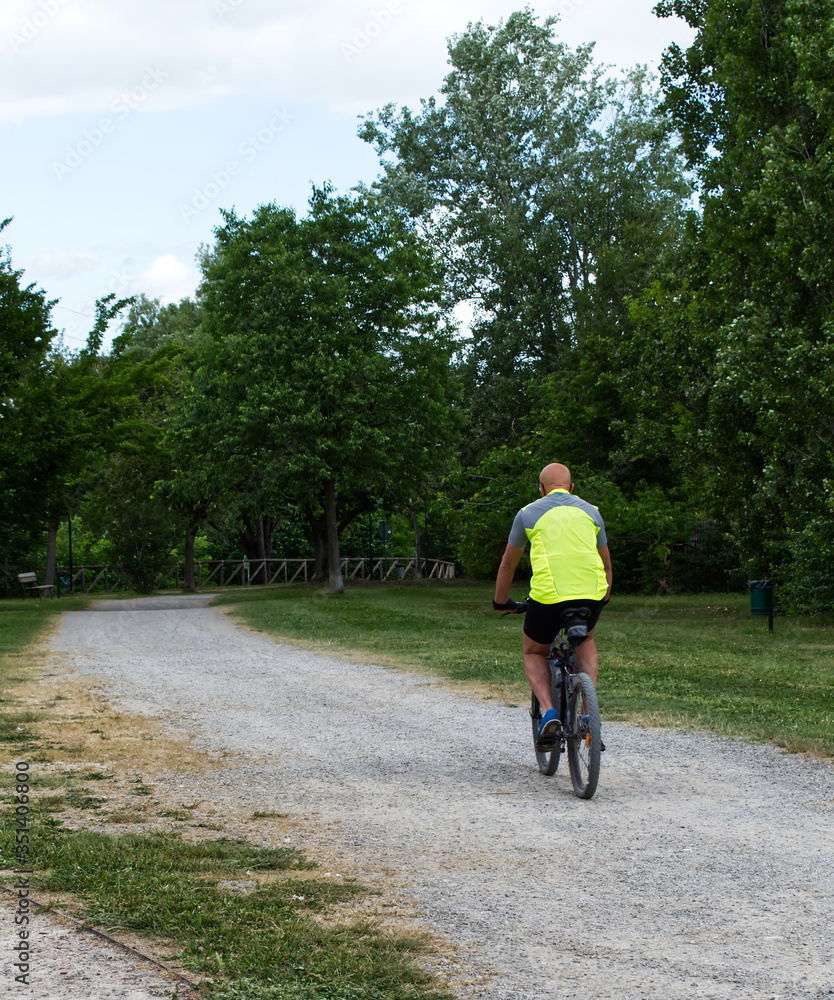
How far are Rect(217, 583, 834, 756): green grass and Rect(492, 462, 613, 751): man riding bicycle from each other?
7.36ft

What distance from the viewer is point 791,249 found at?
19844 mm

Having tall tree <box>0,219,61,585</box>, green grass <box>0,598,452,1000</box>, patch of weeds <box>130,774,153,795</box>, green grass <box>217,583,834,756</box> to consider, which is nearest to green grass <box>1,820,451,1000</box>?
green grass <box>0,598,452,1000</box>

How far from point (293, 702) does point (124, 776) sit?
11.8 feet

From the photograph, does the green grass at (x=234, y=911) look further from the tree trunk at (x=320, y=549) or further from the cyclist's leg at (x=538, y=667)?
the tree trunk at (x=320, y=549)

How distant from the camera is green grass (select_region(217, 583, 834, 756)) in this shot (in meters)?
9.32

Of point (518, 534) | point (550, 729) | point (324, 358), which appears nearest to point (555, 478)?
point (518, 534)

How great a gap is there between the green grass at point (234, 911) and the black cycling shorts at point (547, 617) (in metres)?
2.18

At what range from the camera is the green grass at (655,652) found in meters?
9.32

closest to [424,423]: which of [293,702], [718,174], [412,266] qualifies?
[412,266]

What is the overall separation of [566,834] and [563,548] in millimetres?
1732

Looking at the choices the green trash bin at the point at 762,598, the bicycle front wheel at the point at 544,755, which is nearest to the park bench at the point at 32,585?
the green trash bin at the point at 762,598

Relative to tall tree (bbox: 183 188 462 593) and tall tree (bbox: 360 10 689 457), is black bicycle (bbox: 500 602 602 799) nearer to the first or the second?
tall tree (bbox: 183 188 462 593)

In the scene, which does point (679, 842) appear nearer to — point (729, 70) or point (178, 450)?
point (729, 70)

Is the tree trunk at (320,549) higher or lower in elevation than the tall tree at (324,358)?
lower
